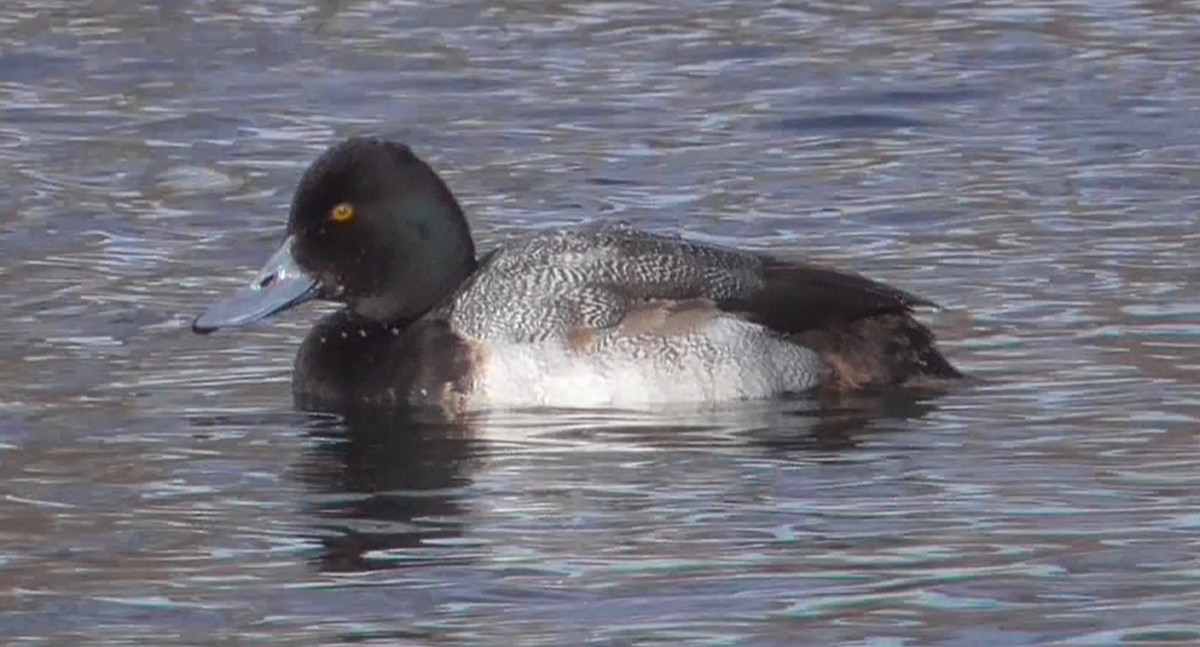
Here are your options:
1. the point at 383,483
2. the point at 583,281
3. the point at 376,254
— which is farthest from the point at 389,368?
the point at 383,483

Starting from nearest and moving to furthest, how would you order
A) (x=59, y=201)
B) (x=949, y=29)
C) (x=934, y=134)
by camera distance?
(x=59, y=201) < (x=934, y=134) < (x=949, y=29)

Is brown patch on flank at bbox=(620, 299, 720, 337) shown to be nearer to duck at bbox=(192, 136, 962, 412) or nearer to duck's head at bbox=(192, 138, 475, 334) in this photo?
duck at bbox=(192, 136, 962, 412)

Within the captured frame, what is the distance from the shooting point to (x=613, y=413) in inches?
376

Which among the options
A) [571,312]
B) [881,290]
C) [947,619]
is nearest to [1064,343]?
[881,290]

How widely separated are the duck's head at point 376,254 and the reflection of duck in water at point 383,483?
50cm

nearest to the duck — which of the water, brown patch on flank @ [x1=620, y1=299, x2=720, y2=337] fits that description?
brown patch on flank @ [x1=620, y1=299, x2=720, y2=337]

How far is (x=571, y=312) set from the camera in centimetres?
971

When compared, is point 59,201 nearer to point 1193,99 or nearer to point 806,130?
point 806,130

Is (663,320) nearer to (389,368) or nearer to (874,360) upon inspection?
(874,360)

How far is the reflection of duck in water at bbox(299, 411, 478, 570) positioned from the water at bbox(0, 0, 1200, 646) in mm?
22

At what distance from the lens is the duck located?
9.70 m

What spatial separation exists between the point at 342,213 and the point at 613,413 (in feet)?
3.69

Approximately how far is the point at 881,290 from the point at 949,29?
6691 mm

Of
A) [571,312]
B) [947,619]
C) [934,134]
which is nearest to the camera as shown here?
[947,619]
